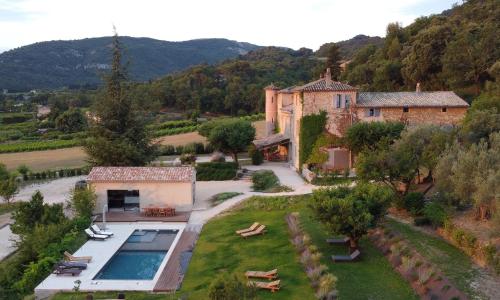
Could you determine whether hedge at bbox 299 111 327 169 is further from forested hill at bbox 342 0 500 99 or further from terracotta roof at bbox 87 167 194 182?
forested hill at bbox 342 0 500 99

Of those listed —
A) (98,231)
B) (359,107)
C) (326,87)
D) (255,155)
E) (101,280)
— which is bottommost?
(101,280)

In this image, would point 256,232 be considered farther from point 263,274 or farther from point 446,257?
point 446,257

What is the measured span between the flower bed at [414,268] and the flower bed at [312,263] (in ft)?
9.10

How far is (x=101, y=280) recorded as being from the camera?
17.3 m

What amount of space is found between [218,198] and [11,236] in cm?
1201

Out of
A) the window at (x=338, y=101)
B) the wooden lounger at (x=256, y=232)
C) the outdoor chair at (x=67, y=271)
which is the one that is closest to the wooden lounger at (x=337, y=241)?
the wooden lounger at (x=256, y=232)

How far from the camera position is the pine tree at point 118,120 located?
3397 centimetres

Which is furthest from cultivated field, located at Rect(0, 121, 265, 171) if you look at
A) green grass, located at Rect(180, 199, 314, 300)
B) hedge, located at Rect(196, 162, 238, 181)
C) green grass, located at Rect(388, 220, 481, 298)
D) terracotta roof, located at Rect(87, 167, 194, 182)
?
green grass, located at Rect(388, 220, 481, 298)

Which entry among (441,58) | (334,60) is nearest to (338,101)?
(441,58)

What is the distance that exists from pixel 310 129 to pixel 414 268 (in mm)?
20155

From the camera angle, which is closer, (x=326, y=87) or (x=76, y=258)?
(x=76, y=258)

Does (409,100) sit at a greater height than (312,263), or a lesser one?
greater

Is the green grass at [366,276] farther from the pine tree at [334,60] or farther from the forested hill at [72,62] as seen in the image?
the forested hill at [72,62]

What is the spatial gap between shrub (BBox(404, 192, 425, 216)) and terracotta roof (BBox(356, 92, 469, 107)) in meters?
13.6
